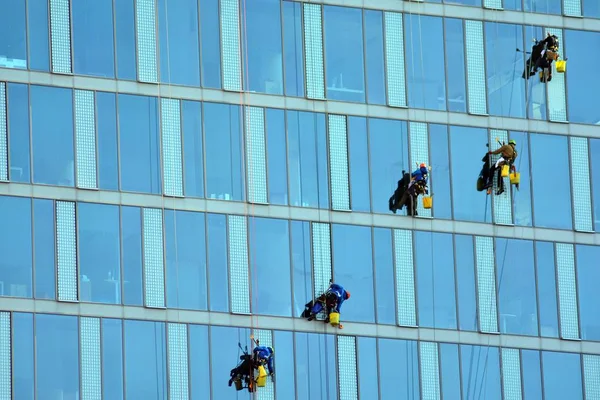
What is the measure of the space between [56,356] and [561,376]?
625 inches

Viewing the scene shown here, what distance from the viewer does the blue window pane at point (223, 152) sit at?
72000 mm

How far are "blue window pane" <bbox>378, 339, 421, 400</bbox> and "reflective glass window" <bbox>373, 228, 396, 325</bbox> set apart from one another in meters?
0.76

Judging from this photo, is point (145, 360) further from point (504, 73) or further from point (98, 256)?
point (504, 73)

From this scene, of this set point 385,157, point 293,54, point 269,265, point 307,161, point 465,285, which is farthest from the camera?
point 465,285

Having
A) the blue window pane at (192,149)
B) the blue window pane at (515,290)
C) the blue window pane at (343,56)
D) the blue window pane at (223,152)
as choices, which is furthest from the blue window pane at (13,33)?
the blue window pane at (515,290)

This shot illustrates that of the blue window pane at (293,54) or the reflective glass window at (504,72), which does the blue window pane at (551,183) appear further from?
the blue window pane at (293,54)

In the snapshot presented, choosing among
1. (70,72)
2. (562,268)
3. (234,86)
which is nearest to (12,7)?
(70,72)

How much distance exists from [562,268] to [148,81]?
555 inches

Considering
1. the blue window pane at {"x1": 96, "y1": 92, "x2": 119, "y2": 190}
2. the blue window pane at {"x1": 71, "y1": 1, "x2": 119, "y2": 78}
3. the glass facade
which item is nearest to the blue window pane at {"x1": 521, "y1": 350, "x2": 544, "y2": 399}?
the glass facade

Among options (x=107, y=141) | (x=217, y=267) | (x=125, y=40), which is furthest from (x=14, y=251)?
(x=125, y=40)

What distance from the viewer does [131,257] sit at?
70.4m

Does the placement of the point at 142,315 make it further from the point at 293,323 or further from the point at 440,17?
the point at 440,17

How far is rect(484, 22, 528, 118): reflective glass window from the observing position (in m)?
75.9

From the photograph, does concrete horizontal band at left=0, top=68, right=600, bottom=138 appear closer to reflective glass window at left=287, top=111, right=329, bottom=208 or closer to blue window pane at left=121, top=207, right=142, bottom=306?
reflective glass window at left=287, top=111, right=329, bottom=208
